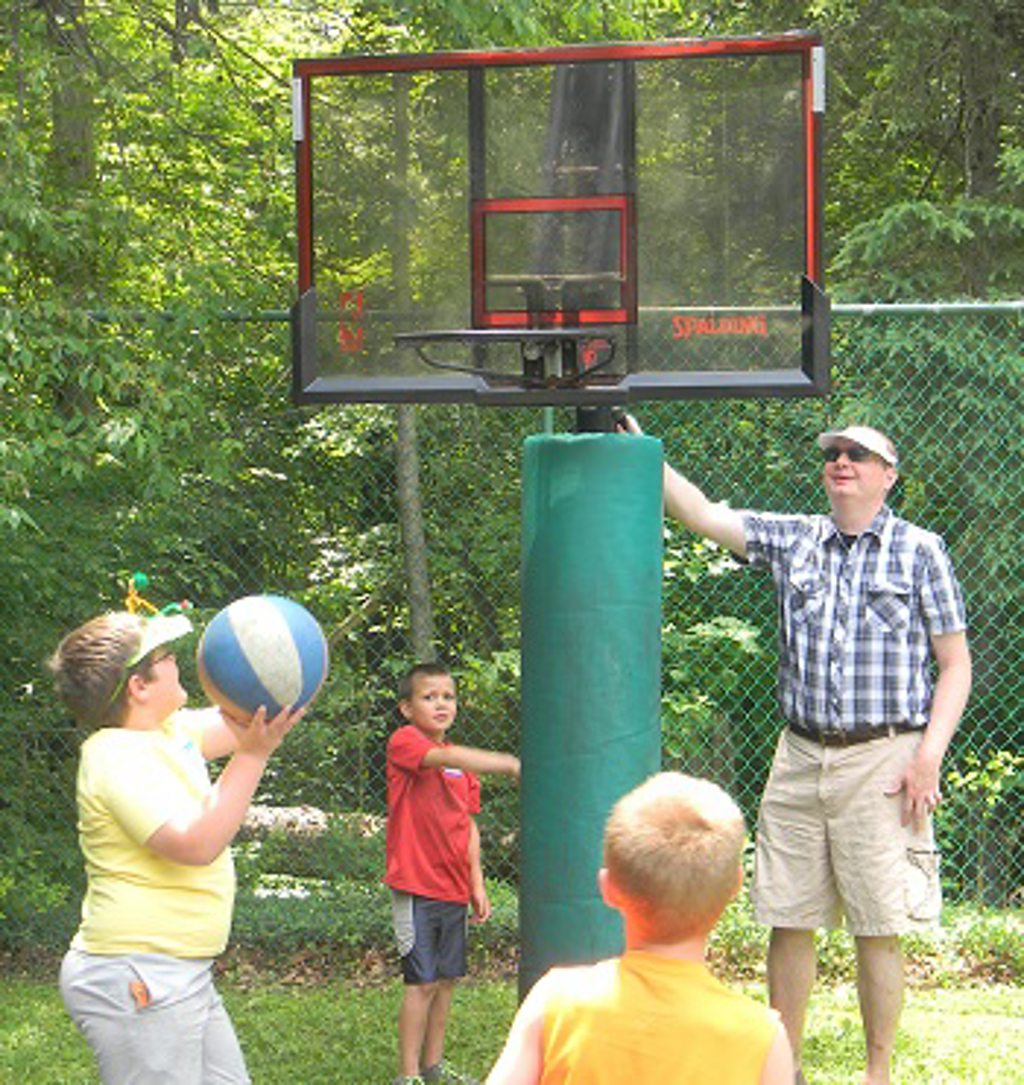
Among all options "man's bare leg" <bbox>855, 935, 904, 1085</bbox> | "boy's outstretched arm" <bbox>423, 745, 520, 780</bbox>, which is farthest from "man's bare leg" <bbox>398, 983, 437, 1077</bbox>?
"man's bare leg" <bbox>855, 935, 904, 1085</bbox>

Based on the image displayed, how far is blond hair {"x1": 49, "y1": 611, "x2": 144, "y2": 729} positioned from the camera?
4.42 metres

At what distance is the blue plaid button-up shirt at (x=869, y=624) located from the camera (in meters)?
5.89

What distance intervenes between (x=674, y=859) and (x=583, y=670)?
1891 millimetres

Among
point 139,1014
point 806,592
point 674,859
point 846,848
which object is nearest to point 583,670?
point 806,592

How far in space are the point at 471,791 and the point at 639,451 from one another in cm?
175

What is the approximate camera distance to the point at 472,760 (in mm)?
5914

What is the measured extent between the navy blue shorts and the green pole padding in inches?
41.9

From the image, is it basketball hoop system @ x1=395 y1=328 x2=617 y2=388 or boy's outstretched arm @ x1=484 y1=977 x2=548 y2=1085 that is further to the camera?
basketball hoop system @ x1=395 y1=328 x2=617 y2=388

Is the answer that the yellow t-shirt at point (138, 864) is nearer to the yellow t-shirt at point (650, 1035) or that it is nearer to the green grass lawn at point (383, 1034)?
the yellow t-shirt at point (650, 1035)

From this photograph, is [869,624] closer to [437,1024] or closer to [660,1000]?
[437,1024]

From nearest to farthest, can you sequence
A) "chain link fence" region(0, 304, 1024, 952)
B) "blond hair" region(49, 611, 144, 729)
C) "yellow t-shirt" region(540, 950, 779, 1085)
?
1. "yellow t-shirt" region(540, 950, 779, 1085)
2. "blond hair" region(49, 611, 144, 729)
3. "chain link fence" region(0, 304, 1024, 952)

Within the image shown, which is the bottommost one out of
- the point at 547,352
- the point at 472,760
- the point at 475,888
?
the point at 475,888

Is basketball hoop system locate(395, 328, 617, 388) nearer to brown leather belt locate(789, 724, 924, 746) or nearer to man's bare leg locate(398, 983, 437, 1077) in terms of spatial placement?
brown leather belt locate(789, 724, 924, 746)

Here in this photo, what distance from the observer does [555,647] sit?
5.09m
